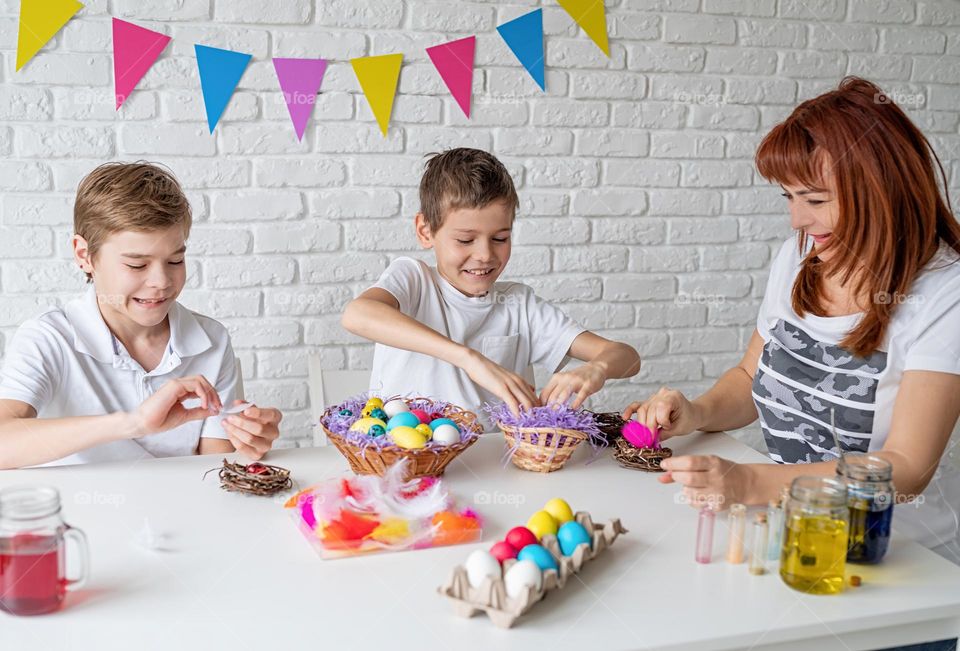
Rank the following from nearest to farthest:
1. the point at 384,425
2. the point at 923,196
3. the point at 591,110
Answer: the point at 384,425 < the point at 923,196 < the point at 591,110

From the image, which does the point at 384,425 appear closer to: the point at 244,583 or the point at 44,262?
the point at 244,583

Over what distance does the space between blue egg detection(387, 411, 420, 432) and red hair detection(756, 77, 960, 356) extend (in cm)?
77

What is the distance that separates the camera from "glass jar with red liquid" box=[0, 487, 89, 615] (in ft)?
3.27

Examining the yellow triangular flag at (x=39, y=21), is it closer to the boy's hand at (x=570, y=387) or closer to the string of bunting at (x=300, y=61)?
the string of bunting at (x=300, y=61)

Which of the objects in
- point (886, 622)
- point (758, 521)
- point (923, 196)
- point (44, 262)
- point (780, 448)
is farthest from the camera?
point (44, 262)

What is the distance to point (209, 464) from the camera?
153cm

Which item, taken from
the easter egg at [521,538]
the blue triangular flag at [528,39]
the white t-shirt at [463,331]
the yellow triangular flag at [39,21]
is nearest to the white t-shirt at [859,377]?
the white t-shirt at [463,331]

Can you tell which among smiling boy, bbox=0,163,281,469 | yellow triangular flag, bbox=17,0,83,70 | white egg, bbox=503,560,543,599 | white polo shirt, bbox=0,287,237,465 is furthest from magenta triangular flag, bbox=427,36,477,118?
white egg, bbox=503,560,543,599

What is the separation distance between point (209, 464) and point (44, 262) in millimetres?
1298

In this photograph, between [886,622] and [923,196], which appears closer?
[886,622]

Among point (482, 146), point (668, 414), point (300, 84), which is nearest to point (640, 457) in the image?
point (668, 414)

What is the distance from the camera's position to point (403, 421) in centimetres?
147

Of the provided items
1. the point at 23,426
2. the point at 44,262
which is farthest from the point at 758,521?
the point at 44,262

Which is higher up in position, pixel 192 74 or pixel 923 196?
pixel 192 74
